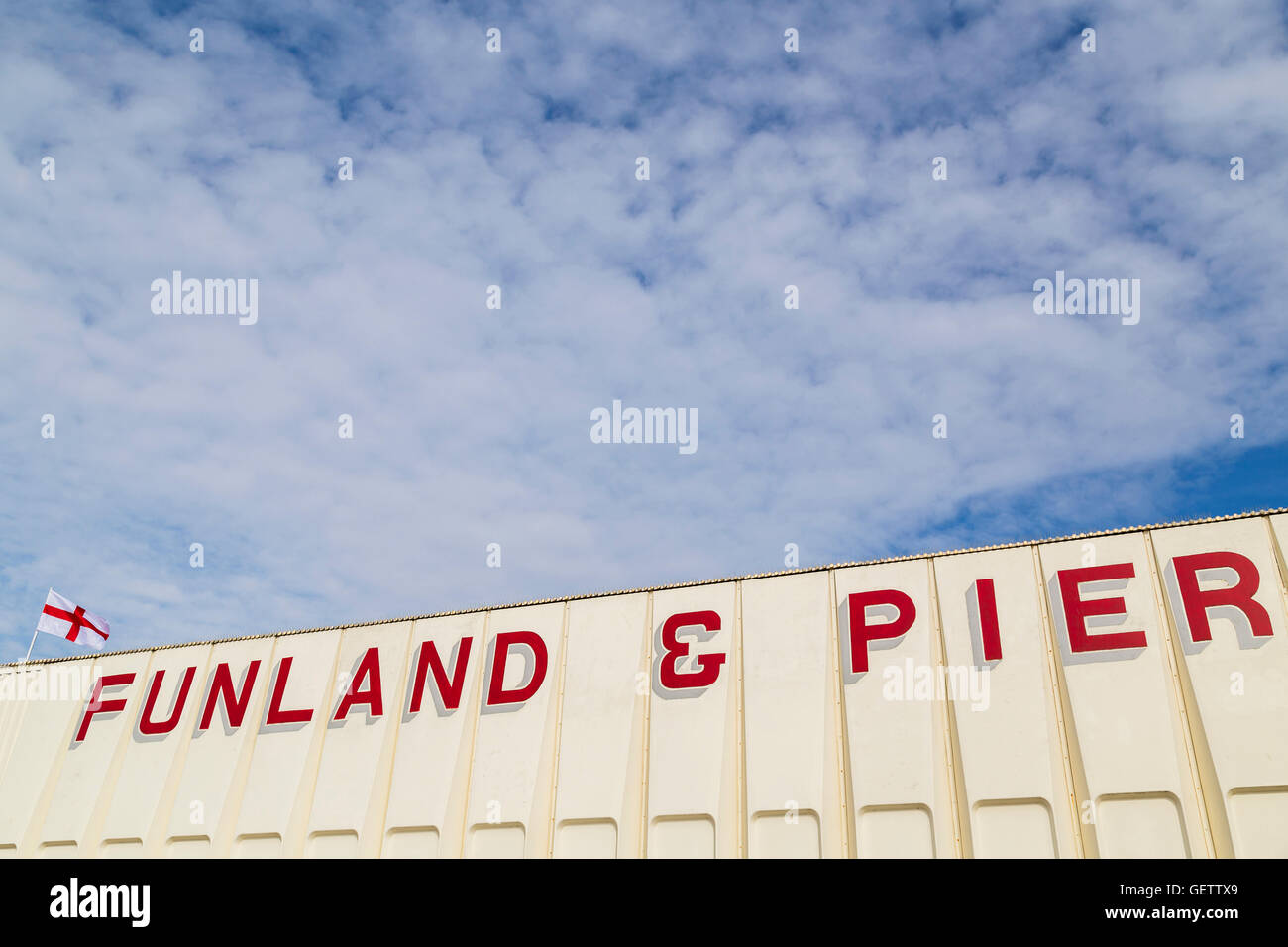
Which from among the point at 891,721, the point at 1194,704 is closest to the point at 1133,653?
the point at 1194,704

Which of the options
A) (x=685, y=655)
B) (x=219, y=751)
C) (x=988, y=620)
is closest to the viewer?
(x=988, y=620)

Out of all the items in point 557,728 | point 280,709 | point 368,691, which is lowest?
point 557,728

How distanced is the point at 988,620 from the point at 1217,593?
2914 millimetres

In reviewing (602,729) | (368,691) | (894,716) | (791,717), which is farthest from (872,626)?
(368,691)

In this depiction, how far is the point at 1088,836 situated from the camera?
9969mm

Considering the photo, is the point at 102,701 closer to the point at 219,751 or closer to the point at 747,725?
the point at 219,751

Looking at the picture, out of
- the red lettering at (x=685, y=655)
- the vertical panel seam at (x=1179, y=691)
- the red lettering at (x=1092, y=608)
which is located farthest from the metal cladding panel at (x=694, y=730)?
the vertical panel seam at (x=1179, y=691)

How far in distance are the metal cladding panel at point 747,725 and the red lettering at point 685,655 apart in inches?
1.4

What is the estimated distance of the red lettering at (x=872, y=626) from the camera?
1224cm

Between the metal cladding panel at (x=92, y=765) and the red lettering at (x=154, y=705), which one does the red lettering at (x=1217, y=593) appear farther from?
the metal cladding panel at (x=92, y=765)

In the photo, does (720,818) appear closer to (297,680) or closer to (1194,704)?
(1194,704)

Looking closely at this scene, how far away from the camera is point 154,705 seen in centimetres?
1652

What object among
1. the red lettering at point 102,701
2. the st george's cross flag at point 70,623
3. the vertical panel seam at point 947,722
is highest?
the st george's cross flag at point 70,623
